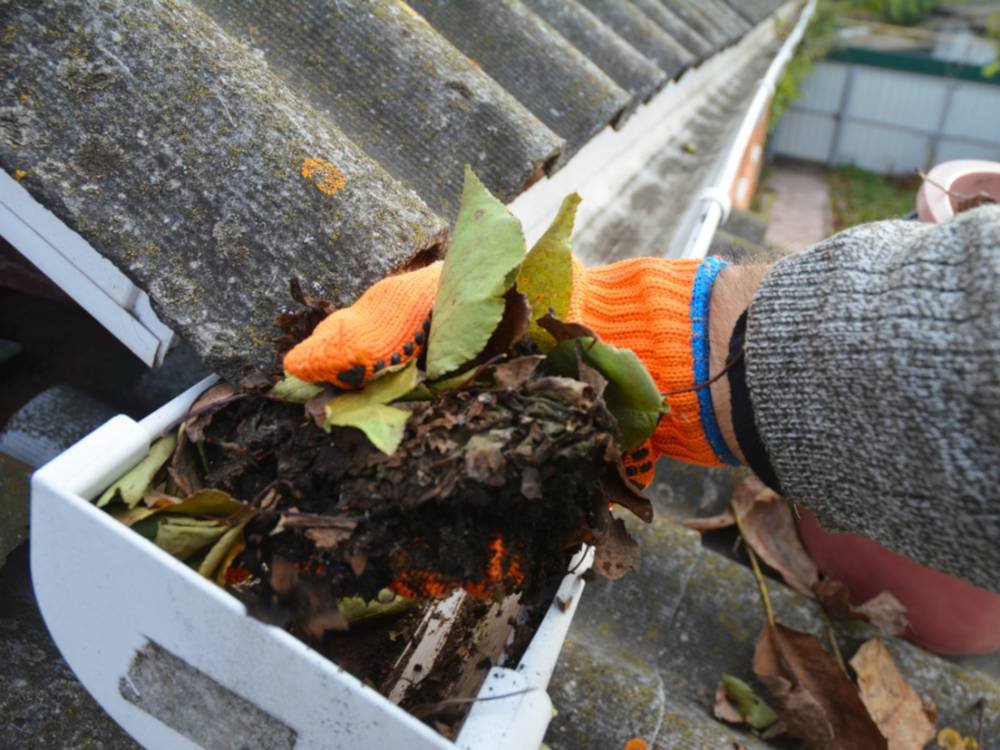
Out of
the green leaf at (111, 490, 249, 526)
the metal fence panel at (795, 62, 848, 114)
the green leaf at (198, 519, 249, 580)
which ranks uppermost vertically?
the green leaf at (111, 490, 249, 526)

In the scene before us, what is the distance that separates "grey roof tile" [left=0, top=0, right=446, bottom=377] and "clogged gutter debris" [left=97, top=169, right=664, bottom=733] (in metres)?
0.09

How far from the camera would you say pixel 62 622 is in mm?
846

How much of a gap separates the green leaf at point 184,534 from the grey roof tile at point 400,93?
2.27ft

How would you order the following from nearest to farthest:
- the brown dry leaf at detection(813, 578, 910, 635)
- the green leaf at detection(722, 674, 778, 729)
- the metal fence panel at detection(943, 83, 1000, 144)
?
the green leaf at detection(722, 674, 778, 729), the brown dry leaf at detection(813, 578, 910, 635), the metal fence panel at detection(943, 83, 1000, 144)

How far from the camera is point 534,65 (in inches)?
71.6

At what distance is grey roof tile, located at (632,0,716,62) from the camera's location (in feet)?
10.4

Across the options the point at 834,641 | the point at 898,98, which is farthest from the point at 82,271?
the point at 898,98

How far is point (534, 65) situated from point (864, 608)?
1.39 metres

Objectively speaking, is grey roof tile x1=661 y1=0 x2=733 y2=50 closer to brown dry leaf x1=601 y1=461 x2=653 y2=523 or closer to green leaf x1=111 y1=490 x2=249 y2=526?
brown dry leaf x1=601 y1=461 x2=653 y2=523

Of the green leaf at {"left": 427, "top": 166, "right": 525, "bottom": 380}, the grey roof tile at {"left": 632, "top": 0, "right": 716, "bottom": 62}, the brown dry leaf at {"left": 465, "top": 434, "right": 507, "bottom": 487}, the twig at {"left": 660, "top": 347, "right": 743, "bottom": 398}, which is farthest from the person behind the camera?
the grey roof tile at {"left": 632, "top": 0, "right": 716, "bottom": 62}

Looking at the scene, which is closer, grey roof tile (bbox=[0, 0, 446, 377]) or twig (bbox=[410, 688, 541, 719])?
twig (bbox=[410, 688, 541, 719])

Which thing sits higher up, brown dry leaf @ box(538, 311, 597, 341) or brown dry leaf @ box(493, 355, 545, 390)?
brown dry leaf @ box(538, 311, 597, 341)

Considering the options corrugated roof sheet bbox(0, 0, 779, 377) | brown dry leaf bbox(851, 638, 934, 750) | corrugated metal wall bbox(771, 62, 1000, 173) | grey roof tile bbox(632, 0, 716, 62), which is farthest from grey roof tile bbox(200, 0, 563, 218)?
corrugated metal wall bbox(771, 62, 1000, 173)

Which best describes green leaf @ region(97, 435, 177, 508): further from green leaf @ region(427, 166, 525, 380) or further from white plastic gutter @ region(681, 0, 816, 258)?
white plastic gutter @ region(681, 0, 816, 258)
